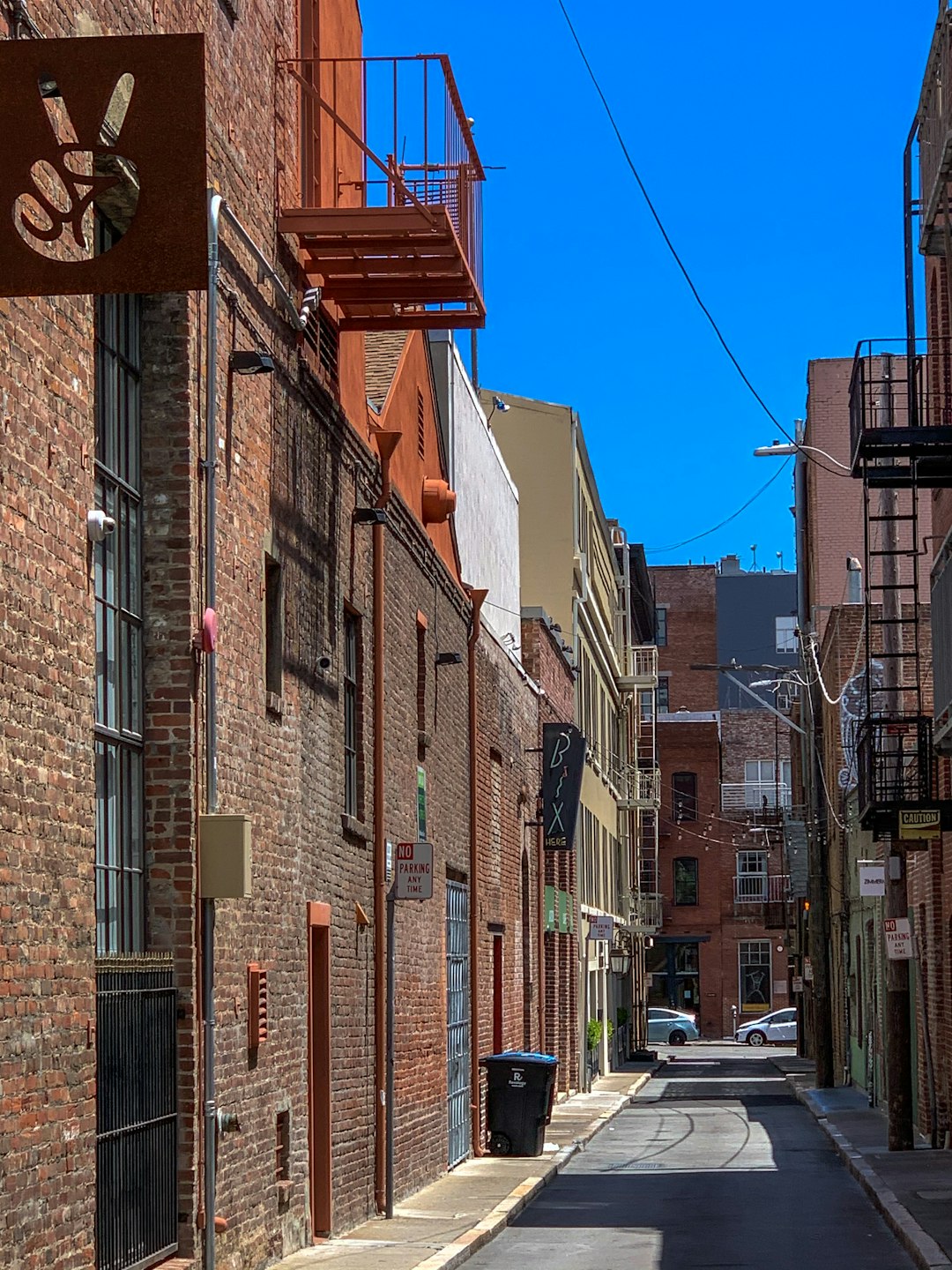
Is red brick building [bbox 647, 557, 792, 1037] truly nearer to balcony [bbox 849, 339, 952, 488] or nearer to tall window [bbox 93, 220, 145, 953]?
balcony [bbox 849, 339, 952, 488]

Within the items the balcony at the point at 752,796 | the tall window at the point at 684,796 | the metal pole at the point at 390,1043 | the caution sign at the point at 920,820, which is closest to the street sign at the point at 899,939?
the caution sign at the point at 920,820

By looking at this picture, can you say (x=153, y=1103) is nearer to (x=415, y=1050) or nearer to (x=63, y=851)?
(x=63, y=851)

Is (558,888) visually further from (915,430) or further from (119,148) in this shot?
(119,148)

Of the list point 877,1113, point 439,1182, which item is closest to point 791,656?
point 877,1113

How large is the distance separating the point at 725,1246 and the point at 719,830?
66.5m

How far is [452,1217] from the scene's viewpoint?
17109 mm

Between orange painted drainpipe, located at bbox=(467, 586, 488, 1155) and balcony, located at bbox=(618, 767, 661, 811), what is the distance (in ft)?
104

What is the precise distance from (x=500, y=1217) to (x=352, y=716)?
14.7ft

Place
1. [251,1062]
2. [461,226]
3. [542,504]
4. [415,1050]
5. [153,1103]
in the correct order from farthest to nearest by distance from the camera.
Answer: [542,504]
[415,1050]
[461,226]
[251,1062]
[153,1103]

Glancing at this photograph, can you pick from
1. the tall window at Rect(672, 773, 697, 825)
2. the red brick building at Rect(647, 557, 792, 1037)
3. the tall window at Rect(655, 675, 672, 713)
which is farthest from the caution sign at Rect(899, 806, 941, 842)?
the tall window at Rect(655, 675, 672, 713)

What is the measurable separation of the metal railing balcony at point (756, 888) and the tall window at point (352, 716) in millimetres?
64321

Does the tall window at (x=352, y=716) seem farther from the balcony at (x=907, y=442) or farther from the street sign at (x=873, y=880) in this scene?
the street sign at (x=873, y=880)

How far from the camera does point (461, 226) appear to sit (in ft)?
47.3

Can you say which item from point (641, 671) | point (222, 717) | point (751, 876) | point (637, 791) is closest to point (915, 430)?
point (222, 717)
